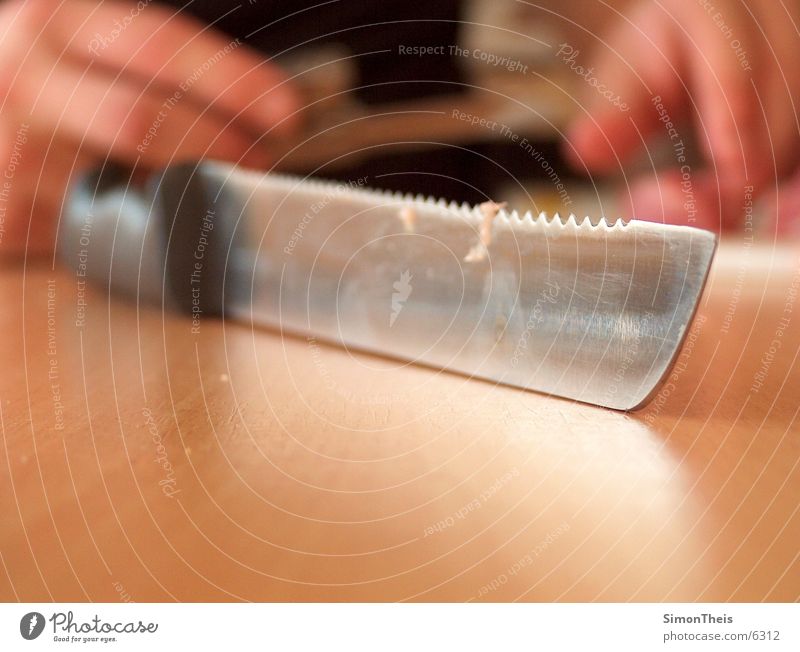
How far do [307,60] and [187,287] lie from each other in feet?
0.43

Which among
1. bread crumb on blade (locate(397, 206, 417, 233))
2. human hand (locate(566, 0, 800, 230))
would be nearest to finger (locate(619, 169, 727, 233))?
human hand (locate(566, 0, 800, 230))

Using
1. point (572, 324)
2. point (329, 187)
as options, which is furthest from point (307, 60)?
point (572, 324)

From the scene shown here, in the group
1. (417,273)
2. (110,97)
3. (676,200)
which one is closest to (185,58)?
(110,97)

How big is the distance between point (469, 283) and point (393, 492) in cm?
10

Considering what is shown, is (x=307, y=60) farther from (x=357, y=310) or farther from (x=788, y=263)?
(x=788, y=263)

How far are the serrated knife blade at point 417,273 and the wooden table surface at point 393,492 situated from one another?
0.02 m

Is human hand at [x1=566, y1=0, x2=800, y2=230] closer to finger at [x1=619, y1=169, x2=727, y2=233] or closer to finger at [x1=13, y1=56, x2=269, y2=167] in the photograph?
finger at [x1=619, y1=169, x2=727, y2=233]

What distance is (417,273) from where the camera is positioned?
312 mm

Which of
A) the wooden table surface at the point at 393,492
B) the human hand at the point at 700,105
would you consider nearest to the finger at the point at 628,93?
the human hand at the point at 700,105

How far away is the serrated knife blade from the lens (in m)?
0.27

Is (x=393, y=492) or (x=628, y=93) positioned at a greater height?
(x=628, y=93)

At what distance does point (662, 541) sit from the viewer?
0.87 feet

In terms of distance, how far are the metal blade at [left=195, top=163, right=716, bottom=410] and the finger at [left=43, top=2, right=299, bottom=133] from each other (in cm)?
3

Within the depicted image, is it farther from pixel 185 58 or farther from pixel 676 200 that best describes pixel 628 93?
pixel 185 58
